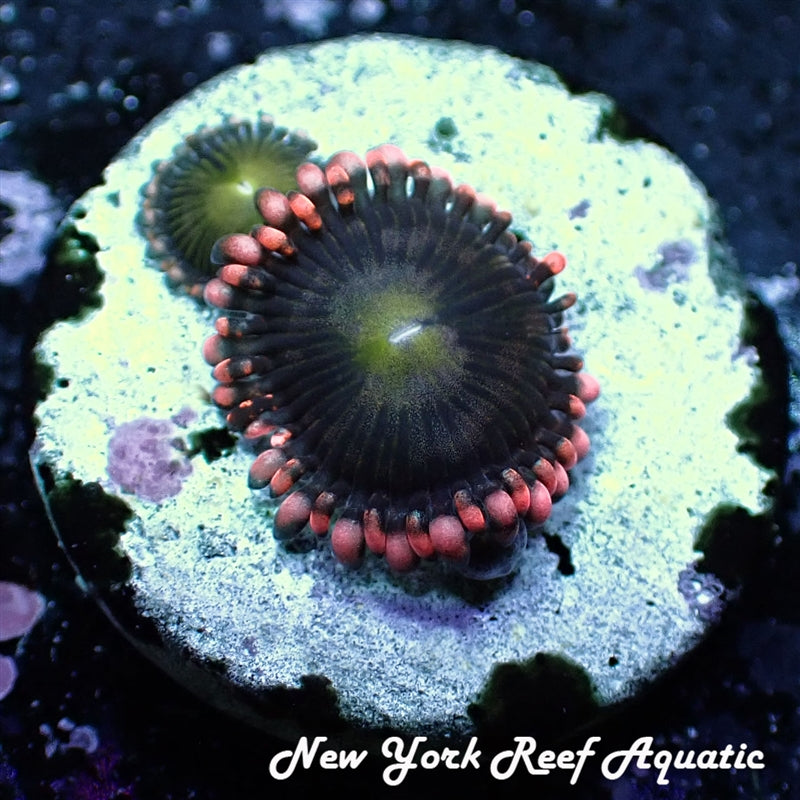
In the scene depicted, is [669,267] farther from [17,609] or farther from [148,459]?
[17,609]

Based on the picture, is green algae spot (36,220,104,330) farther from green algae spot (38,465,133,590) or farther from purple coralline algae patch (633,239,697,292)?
purple coralline algae patch (633,239,697,292)

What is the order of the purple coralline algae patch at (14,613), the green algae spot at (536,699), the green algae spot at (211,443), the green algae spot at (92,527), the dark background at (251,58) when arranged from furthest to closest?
1. the purple coralline algae patch at (14,613)
2. the dark background at (251,58)
3. the green algae spot at (211,443)
4. the green algae spot at (92,527)
5. the green algae spot at (536,699)

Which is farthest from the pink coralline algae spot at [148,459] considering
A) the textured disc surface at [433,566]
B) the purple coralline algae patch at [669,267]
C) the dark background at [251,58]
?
the purple coralline algae patch at [669,267]

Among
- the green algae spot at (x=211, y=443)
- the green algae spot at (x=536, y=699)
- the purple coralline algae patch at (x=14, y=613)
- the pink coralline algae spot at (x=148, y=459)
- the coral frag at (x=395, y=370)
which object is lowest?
the purple coralline algae patch at (x=14, y=613)

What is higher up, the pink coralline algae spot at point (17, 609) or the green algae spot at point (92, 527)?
the green algae spot at point (92, 527)

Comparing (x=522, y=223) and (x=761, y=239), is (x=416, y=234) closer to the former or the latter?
(x=522, y=223)

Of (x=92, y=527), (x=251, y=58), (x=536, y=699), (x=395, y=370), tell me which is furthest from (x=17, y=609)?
(x=251, y=58)

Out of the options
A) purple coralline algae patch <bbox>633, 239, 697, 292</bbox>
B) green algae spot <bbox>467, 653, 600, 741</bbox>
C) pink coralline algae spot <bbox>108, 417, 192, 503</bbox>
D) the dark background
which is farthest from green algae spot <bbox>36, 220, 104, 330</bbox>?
purple coralline algae patch <bbox>633, 239, 697, 292</bbox>

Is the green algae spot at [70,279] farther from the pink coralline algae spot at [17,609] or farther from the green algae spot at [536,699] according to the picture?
the green algae spot at [536,699]
